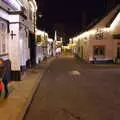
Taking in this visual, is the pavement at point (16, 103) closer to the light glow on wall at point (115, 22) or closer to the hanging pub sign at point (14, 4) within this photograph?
the hanging pub sign at point (14, 4)

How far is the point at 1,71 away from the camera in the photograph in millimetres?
13633

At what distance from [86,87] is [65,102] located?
517 cm

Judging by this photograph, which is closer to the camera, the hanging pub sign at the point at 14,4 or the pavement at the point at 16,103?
the pavement at the point at 16,103

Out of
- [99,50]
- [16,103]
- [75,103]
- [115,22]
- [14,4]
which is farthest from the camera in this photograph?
[99,50]

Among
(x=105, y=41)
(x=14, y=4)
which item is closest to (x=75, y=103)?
(x=14, y=4)

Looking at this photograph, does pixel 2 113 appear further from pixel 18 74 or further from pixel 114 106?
pixel 18 74

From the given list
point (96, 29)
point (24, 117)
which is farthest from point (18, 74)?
point (96, 29)

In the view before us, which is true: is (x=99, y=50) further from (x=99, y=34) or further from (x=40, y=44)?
(x=40, y=44)

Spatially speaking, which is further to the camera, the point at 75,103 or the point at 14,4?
the point at 14,4

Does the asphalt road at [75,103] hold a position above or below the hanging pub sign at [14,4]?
below

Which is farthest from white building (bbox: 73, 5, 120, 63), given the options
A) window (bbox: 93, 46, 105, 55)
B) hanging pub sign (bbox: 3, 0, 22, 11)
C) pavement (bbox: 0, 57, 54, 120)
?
pavement (bbox: 0, 57, 54, 120)

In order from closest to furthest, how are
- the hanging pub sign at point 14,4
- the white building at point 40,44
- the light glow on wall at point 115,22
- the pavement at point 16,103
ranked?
the pavement at point 16,103
the hanging pub sign at point 14,4
the white building at point 40,44
the light glow on wall at point 115,22

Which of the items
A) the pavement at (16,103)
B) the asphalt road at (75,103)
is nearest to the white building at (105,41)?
the asphalt road at (75,103)

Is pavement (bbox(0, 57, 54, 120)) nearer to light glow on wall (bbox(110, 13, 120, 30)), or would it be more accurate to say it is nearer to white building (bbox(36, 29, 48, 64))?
white building (bbox(36, 29, 48, 64))
